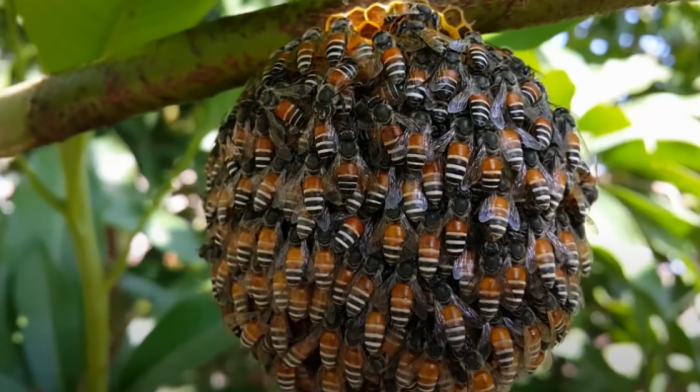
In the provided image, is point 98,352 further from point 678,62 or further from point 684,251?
point 678,62

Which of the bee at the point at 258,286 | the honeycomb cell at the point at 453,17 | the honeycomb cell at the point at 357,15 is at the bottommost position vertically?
the bee at the point at 258,286

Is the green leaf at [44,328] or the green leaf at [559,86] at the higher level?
the green leaf at [559,86]

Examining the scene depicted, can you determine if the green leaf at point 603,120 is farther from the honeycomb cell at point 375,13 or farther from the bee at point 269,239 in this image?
the bee at point 269,239

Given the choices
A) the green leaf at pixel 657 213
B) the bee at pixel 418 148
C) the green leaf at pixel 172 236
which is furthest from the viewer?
the green leaf at pixel 172 236

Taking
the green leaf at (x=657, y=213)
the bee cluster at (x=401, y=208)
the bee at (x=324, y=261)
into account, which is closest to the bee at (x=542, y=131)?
the bee cluster at (x=401, y=208)

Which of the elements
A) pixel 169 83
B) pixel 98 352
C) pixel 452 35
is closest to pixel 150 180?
pixel 98 352

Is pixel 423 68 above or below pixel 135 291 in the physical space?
above

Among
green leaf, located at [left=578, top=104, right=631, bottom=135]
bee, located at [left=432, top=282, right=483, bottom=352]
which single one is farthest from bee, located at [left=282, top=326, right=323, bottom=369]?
green leaf, located at [left=578, top=104, right=631, bottom=135]

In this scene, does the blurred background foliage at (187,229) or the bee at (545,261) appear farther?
the blurred background foliage at (187,229)
